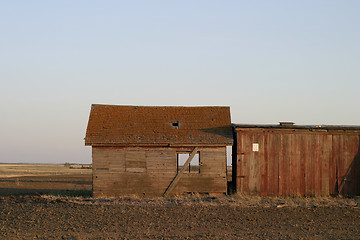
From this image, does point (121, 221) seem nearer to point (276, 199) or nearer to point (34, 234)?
point (34, 234)

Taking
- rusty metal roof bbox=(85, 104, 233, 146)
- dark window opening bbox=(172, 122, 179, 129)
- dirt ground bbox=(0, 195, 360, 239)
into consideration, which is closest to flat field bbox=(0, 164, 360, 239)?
dirt ground bbox=(0, 195, 360, 239)

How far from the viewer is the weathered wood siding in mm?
24828

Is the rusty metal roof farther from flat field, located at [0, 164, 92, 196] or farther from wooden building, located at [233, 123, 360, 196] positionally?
flat field, located at [0, 164, 92, 196]

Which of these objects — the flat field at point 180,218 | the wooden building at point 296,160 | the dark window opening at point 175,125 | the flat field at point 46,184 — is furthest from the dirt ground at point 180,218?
the flat field at point 46,184

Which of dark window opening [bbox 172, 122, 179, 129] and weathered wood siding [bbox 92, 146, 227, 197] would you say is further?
dark window opening [bbox 172, 122, 179, 129]

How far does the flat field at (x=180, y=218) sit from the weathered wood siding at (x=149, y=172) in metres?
1.08

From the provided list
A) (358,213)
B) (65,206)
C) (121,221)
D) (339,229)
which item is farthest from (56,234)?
(358,213)

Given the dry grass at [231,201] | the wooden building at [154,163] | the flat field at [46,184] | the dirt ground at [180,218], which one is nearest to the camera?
the dirt ground at [180,218]

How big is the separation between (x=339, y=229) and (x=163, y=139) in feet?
37.1

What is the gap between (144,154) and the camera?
2495 cm

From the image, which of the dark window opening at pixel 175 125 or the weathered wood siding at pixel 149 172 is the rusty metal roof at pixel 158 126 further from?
the weathered wood siding at pixel 149 172

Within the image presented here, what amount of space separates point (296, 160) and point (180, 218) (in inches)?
384

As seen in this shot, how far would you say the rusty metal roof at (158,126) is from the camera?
979 inches

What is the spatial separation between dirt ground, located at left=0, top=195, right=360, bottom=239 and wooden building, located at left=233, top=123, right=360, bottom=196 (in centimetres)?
159
